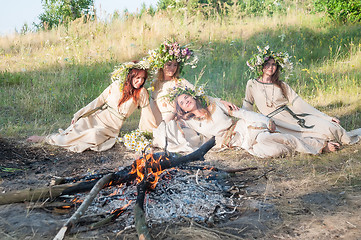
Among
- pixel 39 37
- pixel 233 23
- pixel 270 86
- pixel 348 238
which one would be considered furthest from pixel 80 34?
pixel 348 238

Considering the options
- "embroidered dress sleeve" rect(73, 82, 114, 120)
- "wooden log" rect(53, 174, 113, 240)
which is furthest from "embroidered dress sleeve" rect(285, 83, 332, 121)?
"wooden log" rect(53, 174, 113, 240)

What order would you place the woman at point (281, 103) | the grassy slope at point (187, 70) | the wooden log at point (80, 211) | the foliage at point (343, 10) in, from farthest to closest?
the foliage at point (343, 10), the grassy slope at point (187, 70), the woman at point (281, 103), the wooden log at point (80, 211)

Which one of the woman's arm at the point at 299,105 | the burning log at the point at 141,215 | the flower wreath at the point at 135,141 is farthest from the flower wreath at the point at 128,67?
the burning log at the point at 141,215

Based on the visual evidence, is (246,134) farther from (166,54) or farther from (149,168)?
(149,168)

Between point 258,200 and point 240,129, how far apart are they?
231 cm

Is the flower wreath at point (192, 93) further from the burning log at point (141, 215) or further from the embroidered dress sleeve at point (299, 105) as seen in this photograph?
the burning log at point (141, 215)

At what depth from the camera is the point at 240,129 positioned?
5.89 meters

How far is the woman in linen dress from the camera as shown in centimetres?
547

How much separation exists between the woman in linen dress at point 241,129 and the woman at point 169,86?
18 centimetres

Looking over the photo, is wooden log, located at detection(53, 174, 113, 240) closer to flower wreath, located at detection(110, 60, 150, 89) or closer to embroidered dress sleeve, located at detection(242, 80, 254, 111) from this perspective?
flower wreath, located at detection(110, 60, 150, 89)

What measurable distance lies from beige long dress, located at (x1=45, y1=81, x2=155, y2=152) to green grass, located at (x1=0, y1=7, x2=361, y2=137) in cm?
118

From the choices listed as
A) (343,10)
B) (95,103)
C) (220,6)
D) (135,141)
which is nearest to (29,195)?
(135,141)

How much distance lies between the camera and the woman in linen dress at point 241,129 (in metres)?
5.47

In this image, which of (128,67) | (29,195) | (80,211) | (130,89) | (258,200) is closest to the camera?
(80,211)
